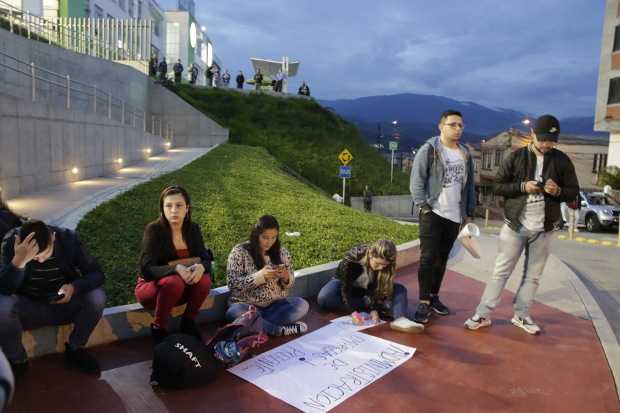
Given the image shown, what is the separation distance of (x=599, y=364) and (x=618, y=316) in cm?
221

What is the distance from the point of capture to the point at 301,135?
1171 inches

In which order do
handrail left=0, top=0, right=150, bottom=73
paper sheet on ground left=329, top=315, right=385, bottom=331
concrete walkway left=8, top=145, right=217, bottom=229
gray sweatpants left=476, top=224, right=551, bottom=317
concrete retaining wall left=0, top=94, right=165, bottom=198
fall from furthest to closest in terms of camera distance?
handrail left=0, top=0, right=150, bottom=73, concrete retaining wall left=0, top=94, right=165, bottom=198, concrete walkway left=8, top=145, right=217, bottom=229, paper sheet on ground left=329, top=315, right=385, bottom=331, gray sweatpants left=476, top=224, right=551, bottom=317

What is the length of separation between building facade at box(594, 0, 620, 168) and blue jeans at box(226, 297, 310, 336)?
34.1 meters

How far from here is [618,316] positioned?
5895mm

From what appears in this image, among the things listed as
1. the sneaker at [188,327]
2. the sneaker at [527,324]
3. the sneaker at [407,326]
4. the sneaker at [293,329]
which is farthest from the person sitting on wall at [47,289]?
the sneaker at [527,324]

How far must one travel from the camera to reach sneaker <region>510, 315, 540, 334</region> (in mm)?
4668

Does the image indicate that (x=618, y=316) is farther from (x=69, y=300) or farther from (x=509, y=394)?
(x=69, y=300)

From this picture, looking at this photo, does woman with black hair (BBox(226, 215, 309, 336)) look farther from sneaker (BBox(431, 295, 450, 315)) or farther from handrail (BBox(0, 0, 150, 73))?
handrail (BBox(0, 0, 150, 73))

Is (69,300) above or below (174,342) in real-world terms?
above

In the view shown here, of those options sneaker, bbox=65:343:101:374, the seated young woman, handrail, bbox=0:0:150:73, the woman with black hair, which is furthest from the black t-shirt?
handrail, bbox=0:0:150:73

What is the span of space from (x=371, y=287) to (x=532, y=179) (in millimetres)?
1772

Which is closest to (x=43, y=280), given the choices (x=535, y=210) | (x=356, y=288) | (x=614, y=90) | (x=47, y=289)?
(x=47, y=289)

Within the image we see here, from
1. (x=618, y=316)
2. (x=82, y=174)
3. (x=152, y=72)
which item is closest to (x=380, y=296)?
(x=618, y=316)

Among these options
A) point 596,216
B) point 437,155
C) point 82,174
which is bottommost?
point 596,216
